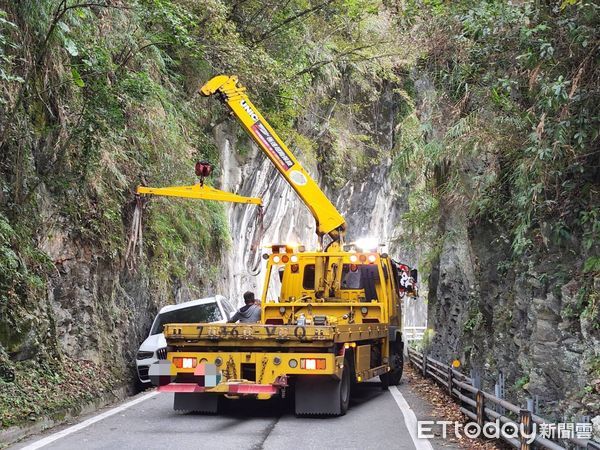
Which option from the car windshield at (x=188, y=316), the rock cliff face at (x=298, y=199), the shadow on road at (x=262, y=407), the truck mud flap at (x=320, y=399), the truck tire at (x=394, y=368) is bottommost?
the shadow on road at (x=262, y=407)

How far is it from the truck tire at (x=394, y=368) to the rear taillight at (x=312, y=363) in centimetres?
479

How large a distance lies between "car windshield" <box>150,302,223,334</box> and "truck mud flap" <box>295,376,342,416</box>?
18.1ft

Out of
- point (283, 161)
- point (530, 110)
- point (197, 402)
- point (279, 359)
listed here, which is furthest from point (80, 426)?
point (530, 110)

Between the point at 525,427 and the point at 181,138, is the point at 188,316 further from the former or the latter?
the point at 525,427

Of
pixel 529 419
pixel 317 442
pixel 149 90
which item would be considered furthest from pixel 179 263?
pixel 529 419

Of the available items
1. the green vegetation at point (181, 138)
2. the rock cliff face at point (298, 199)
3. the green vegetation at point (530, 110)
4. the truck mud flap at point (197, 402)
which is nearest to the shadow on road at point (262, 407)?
the truck mud flap at point (197, 402)

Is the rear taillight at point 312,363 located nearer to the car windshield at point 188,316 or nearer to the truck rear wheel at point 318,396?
the truck rear wheel at point 318,396

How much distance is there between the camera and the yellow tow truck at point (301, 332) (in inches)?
391

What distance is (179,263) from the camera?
19344 millimetres

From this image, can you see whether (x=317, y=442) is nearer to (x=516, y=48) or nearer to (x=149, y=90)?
(x=516, y=48)

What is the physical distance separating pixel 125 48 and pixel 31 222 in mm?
4676

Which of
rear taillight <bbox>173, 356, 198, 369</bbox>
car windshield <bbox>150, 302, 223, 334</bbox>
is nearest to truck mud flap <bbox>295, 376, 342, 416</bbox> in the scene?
rear taillight <bbox>173, 356, 198, 369</bbox>

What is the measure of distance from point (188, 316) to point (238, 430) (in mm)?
6316

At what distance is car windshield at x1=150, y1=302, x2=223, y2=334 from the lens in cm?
1527
